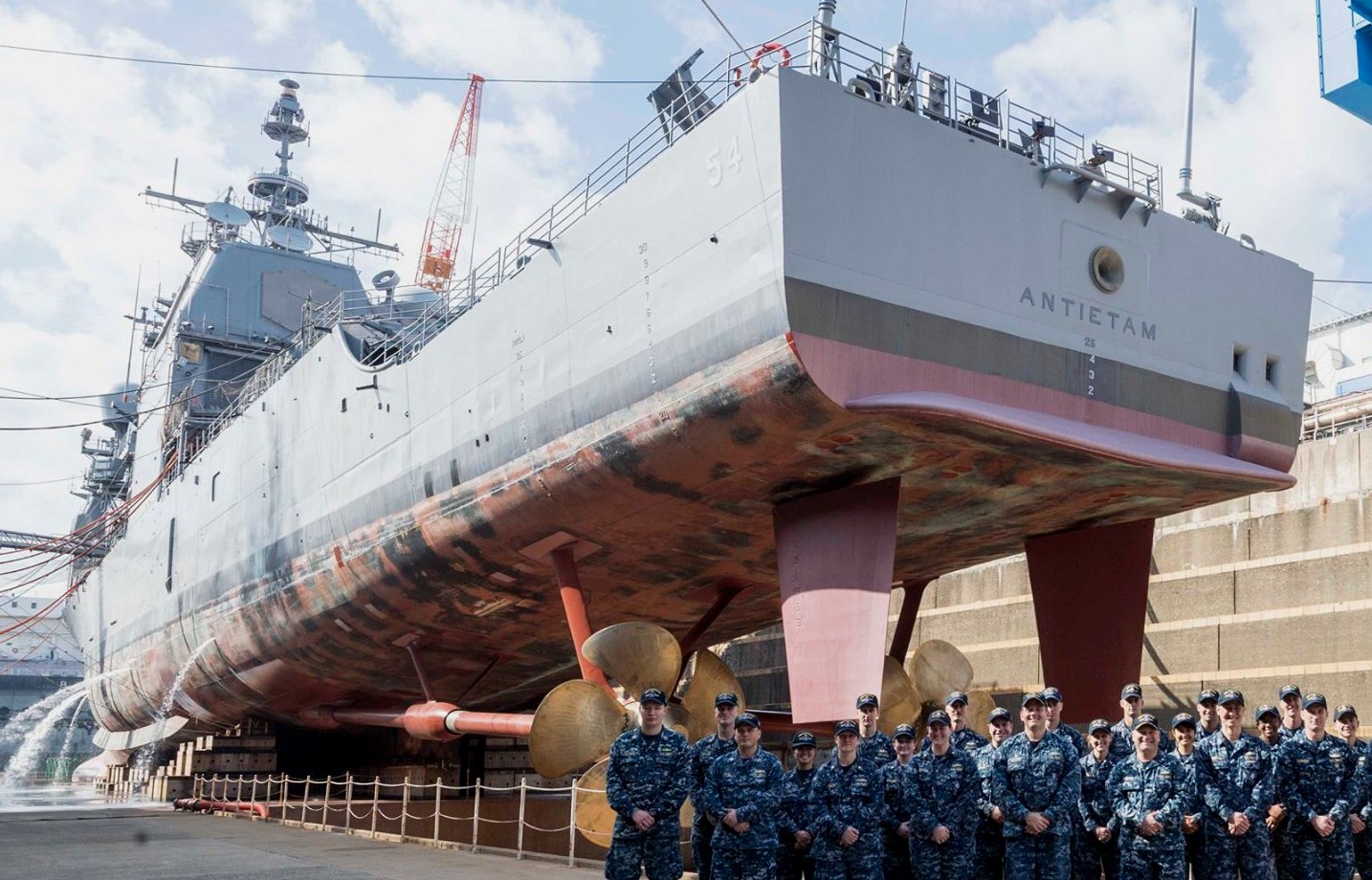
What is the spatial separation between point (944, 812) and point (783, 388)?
12.0 feet

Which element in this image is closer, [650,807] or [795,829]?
[650,807]

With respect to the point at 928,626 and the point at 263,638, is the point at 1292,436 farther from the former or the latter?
the point at 263,638

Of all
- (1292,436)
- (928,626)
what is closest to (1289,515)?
(1292,436)

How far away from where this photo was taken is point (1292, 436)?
12359mm

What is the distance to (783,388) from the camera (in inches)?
376

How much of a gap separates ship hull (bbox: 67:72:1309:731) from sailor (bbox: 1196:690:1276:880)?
11.5ft

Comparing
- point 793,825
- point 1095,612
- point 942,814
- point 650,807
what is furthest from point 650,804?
point 1095,612

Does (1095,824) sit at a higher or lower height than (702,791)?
lower

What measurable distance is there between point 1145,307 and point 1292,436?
2.45 meters

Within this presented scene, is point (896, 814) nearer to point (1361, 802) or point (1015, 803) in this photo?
point (1015, 803)

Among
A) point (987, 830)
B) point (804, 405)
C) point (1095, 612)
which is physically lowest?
point (987, 830)

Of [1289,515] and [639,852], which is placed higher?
[1289,515]

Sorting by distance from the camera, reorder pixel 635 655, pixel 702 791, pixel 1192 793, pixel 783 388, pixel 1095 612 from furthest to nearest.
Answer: pixel 1095 612
pixel 635 655
pixel 783 388
pixel 702 791
pixel 1192 793

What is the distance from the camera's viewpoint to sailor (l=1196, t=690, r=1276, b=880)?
22.2ft
